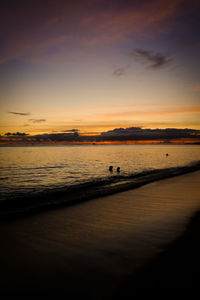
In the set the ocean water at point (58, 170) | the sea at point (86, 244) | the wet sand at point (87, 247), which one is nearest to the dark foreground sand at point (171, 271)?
the wet sand at point (87, 247)

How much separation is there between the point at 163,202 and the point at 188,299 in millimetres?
7878

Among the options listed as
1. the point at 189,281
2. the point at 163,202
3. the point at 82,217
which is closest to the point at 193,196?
the point at 163,202

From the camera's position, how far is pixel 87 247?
5617 millimetres

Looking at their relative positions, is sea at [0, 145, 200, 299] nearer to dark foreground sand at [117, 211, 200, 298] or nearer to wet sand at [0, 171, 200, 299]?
wet sand at [0, 171, 200, 299]

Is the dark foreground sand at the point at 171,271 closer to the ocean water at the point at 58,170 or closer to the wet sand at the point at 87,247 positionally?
the wet sand at the point at 87,247

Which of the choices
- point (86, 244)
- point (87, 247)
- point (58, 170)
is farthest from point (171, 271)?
point (58, 170)

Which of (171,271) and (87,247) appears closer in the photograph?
(171,271)

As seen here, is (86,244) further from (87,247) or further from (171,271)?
(171,271)

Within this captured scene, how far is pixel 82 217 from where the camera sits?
873 cm

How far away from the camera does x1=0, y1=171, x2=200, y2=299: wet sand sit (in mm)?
3956

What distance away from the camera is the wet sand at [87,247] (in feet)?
13.0

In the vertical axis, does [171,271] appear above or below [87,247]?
above

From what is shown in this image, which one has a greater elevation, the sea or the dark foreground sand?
the dark foreground sand

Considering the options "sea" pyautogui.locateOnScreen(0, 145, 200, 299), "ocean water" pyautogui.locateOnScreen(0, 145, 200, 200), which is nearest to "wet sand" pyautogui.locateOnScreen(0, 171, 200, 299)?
"sea" pyautogui.locateOnScreen(0, 145, 200, 299)
